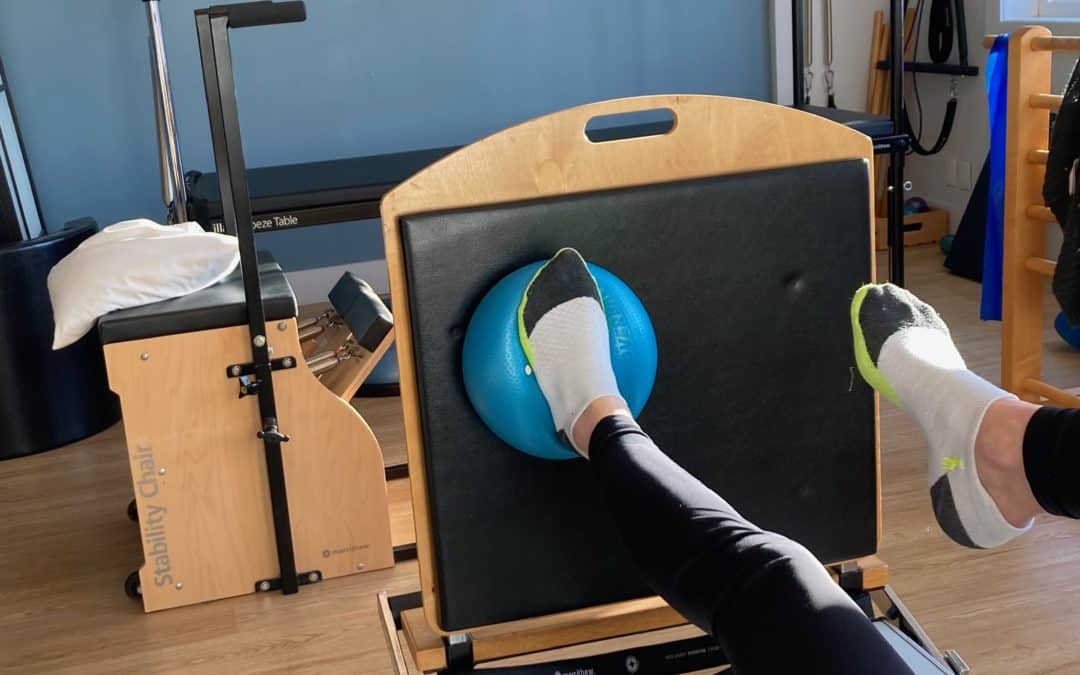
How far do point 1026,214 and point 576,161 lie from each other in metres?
1.78

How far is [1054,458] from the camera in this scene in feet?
3.56

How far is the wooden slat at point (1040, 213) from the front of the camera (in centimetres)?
261

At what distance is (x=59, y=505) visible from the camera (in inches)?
107

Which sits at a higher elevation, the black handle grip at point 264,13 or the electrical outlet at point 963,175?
the black handle grip at point 264,13

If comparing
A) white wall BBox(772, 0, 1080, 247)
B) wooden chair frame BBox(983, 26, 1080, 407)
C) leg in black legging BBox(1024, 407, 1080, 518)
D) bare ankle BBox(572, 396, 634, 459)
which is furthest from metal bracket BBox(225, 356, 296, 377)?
white wall BBox(772, 0, 1080, 247)

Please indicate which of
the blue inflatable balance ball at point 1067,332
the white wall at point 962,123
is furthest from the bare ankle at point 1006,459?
the white wall at point 962,123

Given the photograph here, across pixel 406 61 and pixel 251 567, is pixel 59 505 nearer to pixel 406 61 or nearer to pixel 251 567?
pixel 251 567

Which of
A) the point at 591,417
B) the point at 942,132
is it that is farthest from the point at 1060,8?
the point at 591,417

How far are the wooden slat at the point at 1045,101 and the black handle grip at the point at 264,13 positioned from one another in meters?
1.57

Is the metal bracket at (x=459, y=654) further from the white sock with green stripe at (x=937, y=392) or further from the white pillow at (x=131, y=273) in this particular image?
the white pillow at (x=131, y=273)

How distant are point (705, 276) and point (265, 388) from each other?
41.7 inches

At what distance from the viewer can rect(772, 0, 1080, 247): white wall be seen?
406 centimetres

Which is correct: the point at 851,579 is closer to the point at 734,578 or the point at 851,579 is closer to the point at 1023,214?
the point at 734,578

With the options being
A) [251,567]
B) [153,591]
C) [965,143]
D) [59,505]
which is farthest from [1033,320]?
[59,505]
